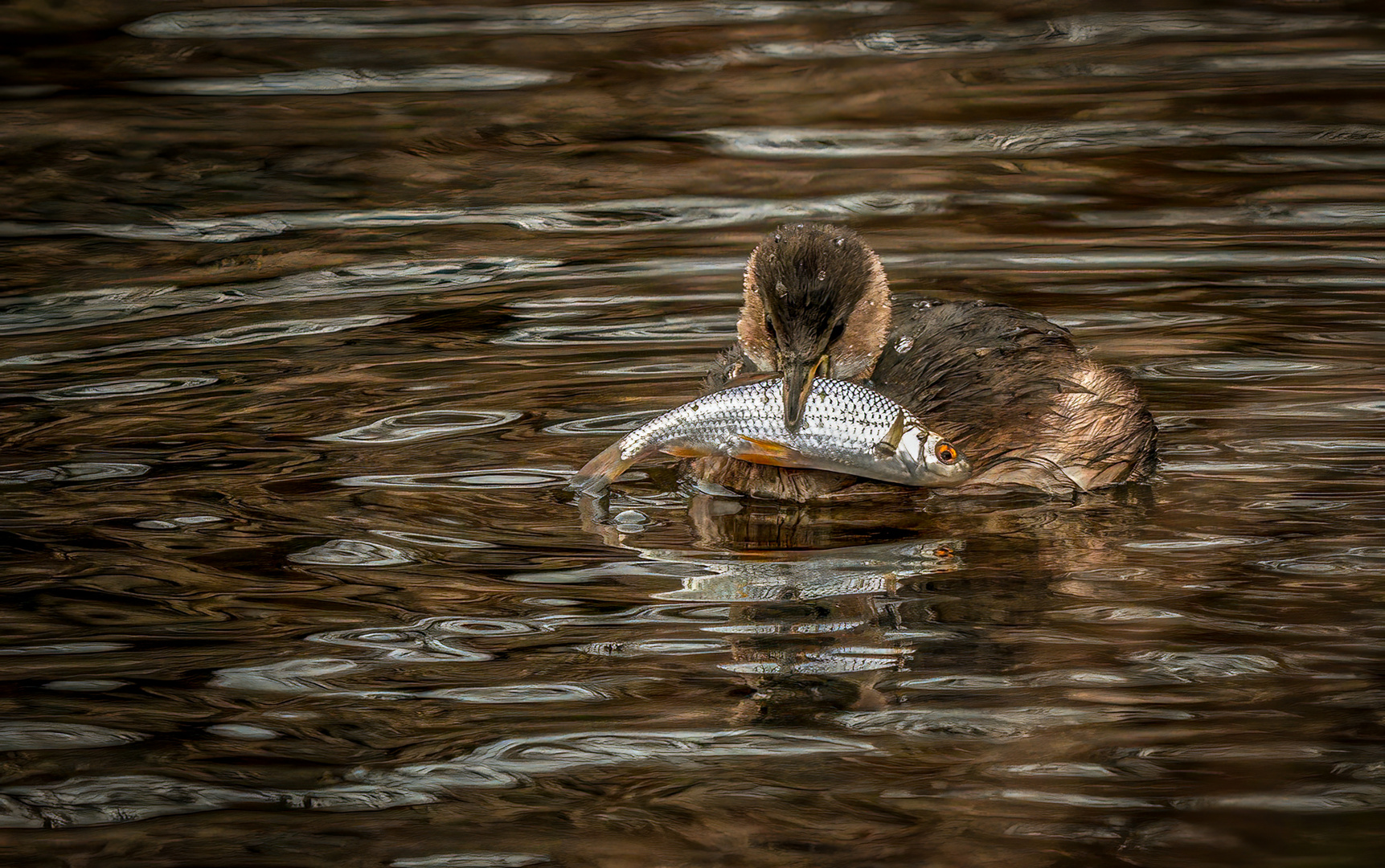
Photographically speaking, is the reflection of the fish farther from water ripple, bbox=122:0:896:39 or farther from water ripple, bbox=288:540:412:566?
water ripple, bbox=122:0:896:39

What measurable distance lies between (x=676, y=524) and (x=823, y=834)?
221cm

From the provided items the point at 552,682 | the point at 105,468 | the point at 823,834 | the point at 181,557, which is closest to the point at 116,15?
the point at 105,468

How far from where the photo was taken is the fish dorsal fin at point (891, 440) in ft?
19.5

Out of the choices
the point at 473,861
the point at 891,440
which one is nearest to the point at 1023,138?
the point at 891,440

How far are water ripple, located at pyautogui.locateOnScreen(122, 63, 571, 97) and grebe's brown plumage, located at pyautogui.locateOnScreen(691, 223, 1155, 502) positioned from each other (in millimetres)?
6204

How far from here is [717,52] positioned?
12844 mm

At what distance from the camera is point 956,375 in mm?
6453

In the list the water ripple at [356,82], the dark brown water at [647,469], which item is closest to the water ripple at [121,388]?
the dark brown water at [647,469]

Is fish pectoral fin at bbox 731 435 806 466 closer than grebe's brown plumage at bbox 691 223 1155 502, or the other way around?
fish pectoral fin at bbox 731 435 806 466

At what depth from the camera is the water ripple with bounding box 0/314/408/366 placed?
8258 millimetres

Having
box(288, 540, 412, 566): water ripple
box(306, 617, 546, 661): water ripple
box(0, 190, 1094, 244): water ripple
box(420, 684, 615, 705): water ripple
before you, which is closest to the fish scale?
box(288, 540, 412, 566): water ripple

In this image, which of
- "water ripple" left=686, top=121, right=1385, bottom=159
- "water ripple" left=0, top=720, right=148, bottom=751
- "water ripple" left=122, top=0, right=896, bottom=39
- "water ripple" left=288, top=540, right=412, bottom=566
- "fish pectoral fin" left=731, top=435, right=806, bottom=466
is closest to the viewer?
"water ripple" left=0, top=720, right=148, bottom=751

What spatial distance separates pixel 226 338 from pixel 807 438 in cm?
353

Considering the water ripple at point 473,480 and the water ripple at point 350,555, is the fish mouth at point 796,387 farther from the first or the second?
the water ripple at point 350,555
